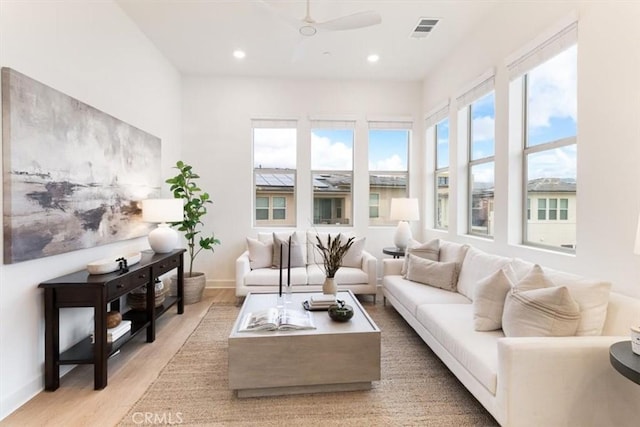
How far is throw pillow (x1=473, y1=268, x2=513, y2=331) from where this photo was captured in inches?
91.4

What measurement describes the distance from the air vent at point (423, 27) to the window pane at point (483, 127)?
39.5 inches

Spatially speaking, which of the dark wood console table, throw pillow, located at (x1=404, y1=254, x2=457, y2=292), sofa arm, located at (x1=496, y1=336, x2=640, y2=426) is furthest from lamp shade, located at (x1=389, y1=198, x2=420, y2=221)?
the dark wood console table

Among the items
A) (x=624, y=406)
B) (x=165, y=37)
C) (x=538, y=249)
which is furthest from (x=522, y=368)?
(x=165, y=37)

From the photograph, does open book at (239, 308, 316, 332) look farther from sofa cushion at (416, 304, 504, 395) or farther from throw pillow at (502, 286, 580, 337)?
throw pillow at (502, 286, 580, 337)

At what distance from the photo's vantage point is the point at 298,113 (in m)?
5.31

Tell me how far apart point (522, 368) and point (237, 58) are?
4.67 meters

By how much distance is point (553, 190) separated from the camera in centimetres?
289

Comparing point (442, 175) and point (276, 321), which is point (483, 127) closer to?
point (442, 175)

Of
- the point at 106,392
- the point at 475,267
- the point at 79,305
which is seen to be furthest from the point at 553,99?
the point at 106,392

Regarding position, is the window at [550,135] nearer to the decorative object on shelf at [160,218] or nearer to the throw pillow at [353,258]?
the throw pillow at [353,258]

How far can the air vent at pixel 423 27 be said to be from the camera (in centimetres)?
365

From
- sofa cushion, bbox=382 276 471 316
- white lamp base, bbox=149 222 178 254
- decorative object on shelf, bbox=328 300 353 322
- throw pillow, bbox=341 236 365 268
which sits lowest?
sofa cushion, bbox=382 276 471 316

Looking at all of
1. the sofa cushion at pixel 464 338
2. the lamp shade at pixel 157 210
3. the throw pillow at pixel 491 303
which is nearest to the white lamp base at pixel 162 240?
the lamp shade at pixel 157 210

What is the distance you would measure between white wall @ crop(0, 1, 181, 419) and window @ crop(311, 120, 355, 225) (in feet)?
8.27
